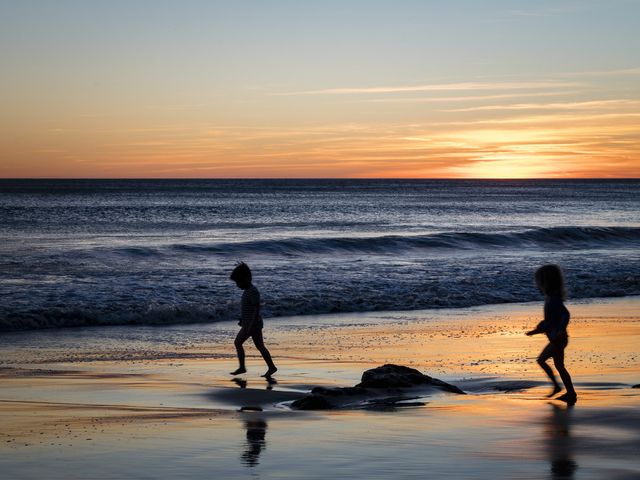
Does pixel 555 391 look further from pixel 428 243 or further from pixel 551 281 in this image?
pixel 428 243

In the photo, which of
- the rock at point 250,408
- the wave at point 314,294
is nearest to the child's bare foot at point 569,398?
the rock at point 250,408

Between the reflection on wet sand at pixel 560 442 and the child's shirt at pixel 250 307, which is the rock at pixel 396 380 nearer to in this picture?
the reflection on wet sand at pixel 560 442

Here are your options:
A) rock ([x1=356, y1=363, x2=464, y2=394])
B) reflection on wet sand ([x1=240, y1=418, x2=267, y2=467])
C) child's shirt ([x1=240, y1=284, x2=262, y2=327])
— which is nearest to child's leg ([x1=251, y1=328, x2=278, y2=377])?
child's shirt ([x1=240, y1=284, x2=262, y2=327])

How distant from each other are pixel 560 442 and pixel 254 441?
8.07 feet

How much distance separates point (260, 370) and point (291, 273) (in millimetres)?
13669

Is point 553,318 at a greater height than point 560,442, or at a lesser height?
greater

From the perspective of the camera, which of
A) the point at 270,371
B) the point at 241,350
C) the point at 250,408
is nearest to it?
the point at 250,408

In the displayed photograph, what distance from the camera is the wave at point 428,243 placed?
33312 millimetres

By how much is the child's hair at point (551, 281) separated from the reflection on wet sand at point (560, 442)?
4.47 feet

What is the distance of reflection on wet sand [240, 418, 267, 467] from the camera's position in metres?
6.27

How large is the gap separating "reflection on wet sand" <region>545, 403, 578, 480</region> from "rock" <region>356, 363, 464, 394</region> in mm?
1284

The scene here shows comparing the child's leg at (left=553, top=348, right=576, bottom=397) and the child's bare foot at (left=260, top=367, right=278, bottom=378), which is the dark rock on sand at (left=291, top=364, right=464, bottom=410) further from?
the child's bare foot at (left=260, top=367, right=278, bottom=378)

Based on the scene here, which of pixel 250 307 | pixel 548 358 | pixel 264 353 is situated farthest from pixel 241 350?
pixel 548 358

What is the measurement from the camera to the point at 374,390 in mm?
8945
